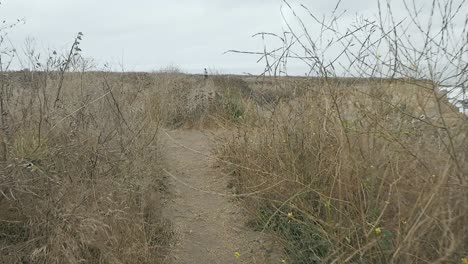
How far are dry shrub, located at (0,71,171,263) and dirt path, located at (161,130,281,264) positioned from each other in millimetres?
308

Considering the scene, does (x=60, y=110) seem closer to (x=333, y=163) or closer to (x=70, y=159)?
(x=70, y=159)

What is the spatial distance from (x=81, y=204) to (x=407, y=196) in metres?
2.35

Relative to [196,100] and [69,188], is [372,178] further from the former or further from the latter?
[196,100]

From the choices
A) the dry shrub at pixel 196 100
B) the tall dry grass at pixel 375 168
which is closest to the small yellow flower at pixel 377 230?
the tall dry grass at pixel 375 168

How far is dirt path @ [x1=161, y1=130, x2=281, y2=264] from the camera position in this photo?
12.7 ft

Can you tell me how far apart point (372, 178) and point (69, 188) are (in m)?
2.29

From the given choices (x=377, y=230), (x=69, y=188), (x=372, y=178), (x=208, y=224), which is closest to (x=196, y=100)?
(x=208, y=224)

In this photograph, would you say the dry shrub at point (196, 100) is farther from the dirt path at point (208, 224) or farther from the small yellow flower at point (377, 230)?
the small yellow flower at point (377, 230)

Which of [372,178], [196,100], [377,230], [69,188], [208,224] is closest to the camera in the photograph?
[377,230]

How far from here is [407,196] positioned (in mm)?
2738

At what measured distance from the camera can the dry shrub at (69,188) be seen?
3.25 metres

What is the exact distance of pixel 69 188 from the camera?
3500 millimetres

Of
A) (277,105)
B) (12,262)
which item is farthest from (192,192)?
(12,262)

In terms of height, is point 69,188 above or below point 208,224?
above
